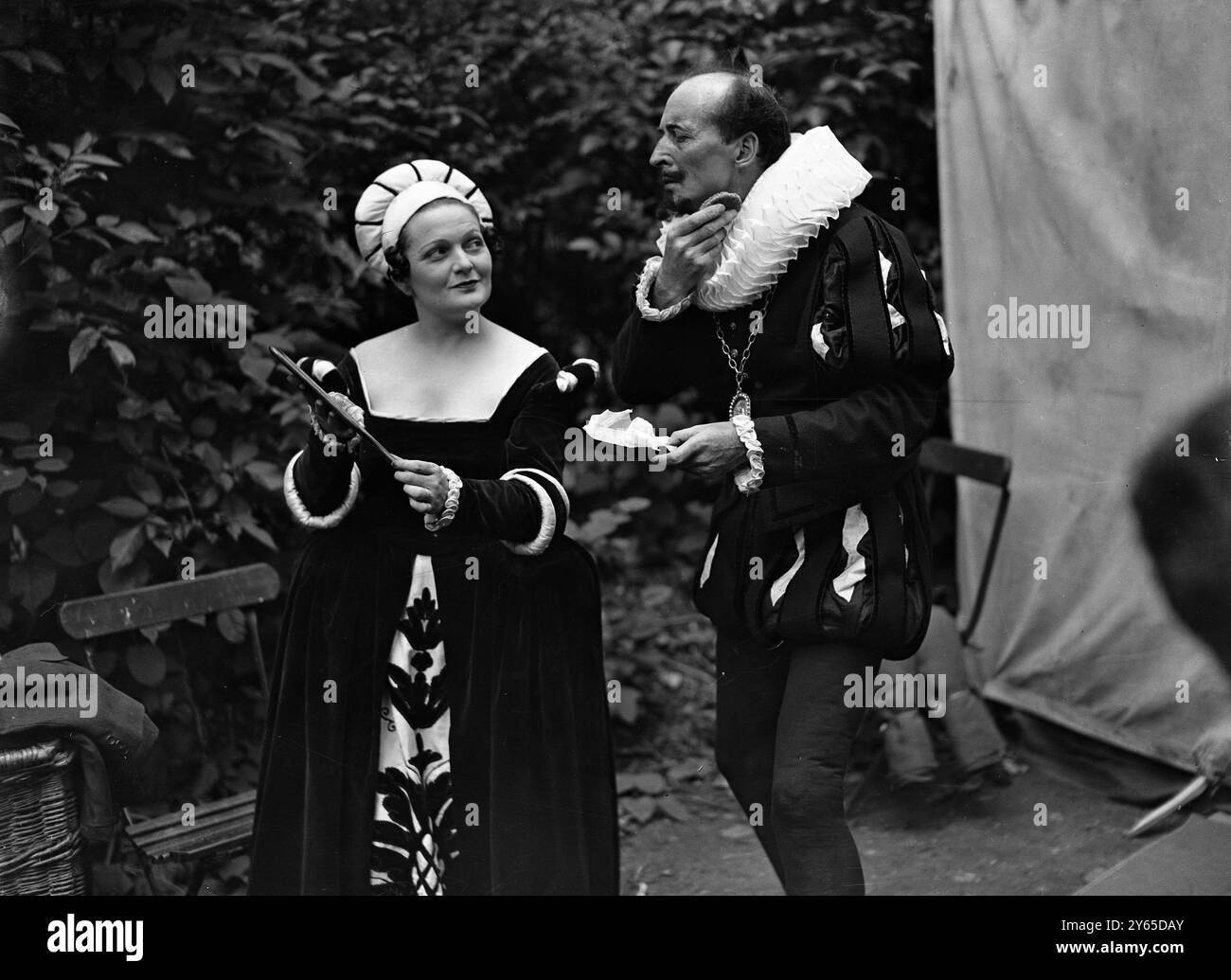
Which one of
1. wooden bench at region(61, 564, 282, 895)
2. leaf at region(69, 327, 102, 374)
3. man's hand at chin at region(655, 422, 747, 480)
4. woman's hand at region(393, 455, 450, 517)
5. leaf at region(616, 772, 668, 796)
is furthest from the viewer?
leaf at region(616, 772, 668, 796)

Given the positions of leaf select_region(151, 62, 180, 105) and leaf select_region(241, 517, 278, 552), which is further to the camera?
leaf select_region(241, 517, 278, 552)

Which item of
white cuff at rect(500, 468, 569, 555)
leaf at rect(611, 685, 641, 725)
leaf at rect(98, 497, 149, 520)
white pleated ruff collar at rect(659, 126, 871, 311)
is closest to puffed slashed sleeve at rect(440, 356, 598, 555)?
white cuff at rect(500, 468, 569, 555)

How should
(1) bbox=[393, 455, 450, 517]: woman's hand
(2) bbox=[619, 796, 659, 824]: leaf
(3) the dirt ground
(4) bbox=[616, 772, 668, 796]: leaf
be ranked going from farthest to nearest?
(4) bbox=[616, 772, 668, 796]: leaf < (2) bbox=[619, 796, 659, 824]: leaf < (3) the dirt ground < (1) bbox=[393, 455, 450, 517]: woman's hand

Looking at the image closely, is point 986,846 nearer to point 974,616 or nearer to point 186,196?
point 974,616

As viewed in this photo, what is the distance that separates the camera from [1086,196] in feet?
13.7

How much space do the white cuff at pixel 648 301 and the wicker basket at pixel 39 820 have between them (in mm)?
1554

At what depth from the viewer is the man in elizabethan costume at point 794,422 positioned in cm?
288

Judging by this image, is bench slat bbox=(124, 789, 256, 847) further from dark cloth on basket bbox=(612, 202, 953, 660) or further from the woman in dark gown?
dark cloth on basket bbox=(612, 202, 953, 660)

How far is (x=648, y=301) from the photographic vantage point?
312cm

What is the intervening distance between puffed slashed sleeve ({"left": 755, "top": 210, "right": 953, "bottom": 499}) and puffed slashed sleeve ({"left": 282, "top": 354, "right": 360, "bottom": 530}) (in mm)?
884

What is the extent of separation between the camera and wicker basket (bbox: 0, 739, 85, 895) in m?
3.19
